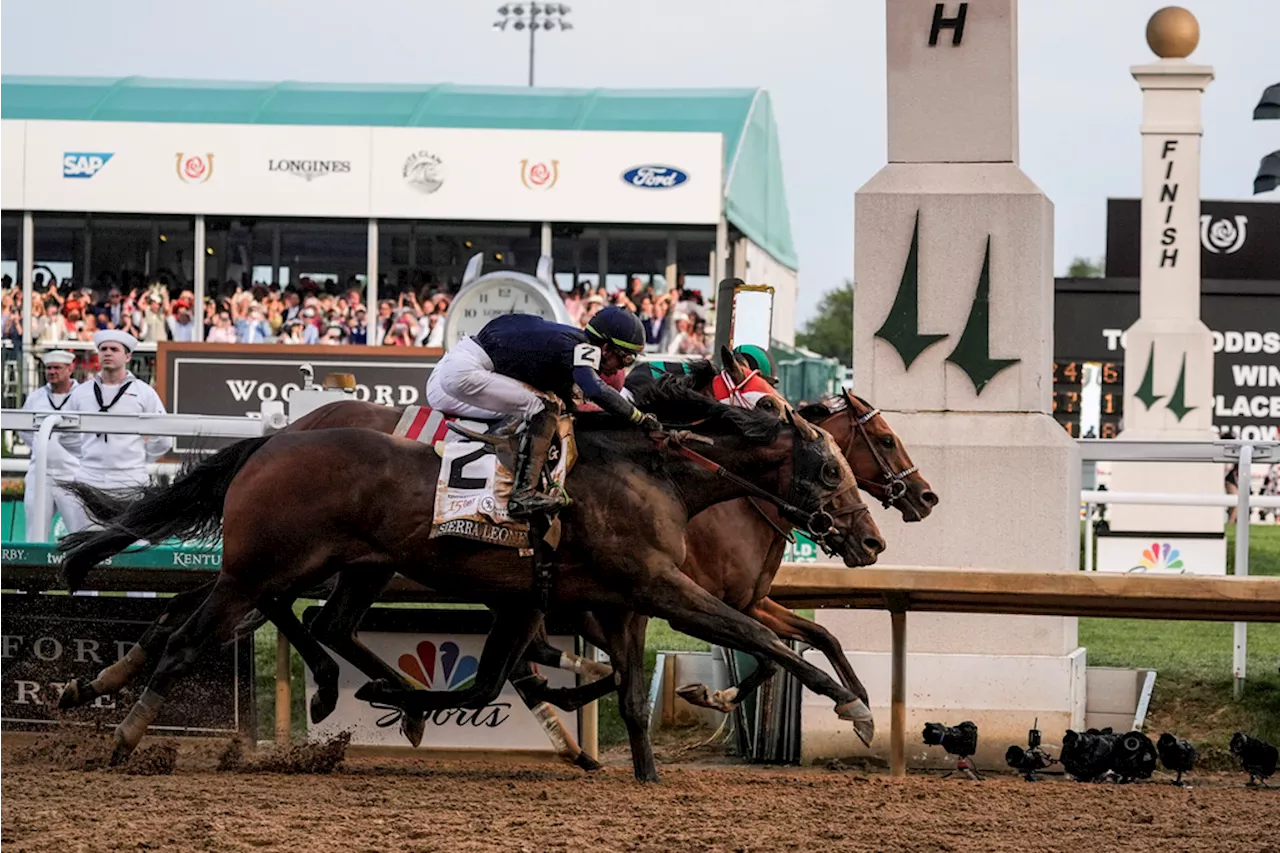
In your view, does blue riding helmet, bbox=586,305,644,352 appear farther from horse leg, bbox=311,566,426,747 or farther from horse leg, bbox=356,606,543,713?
horse leg, bbox=311,566,426,747

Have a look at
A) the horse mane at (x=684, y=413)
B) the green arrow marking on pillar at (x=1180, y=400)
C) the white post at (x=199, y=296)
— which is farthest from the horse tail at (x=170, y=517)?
the white post at (x=199, y=296)

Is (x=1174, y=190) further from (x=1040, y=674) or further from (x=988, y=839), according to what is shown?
(x=988, y=839)

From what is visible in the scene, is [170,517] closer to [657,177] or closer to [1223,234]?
[1223,234]

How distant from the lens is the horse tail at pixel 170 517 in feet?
24.4

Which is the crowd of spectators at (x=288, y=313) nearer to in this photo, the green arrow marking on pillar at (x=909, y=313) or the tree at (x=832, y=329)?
the green arrow marking on pillar at (x=909, y=313)

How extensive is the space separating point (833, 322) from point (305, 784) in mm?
87254

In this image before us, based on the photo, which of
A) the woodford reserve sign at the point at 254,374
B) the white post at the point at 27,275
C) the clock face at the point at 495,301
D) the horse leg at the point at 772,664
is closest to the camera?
the horse leg at the point at 772,664

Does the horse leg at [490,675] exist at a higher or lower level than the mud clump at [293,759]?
higher

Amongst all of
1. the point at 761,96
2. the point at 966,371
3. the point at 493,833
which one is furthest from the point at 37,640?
the point at 761,96

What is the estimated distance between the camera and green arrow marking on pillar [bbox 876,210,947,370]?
29.3 feet

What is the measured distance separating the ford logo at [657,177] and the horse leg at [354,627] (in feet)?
51.6

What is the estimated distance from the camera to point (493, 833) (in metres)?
5.57

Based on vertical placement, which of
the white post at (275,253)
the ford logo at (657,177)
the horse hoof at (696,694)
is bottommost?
the horse hoof at (696,694)

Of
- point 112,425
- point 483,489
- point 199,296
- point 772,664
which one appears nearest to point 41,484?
point 112,425
